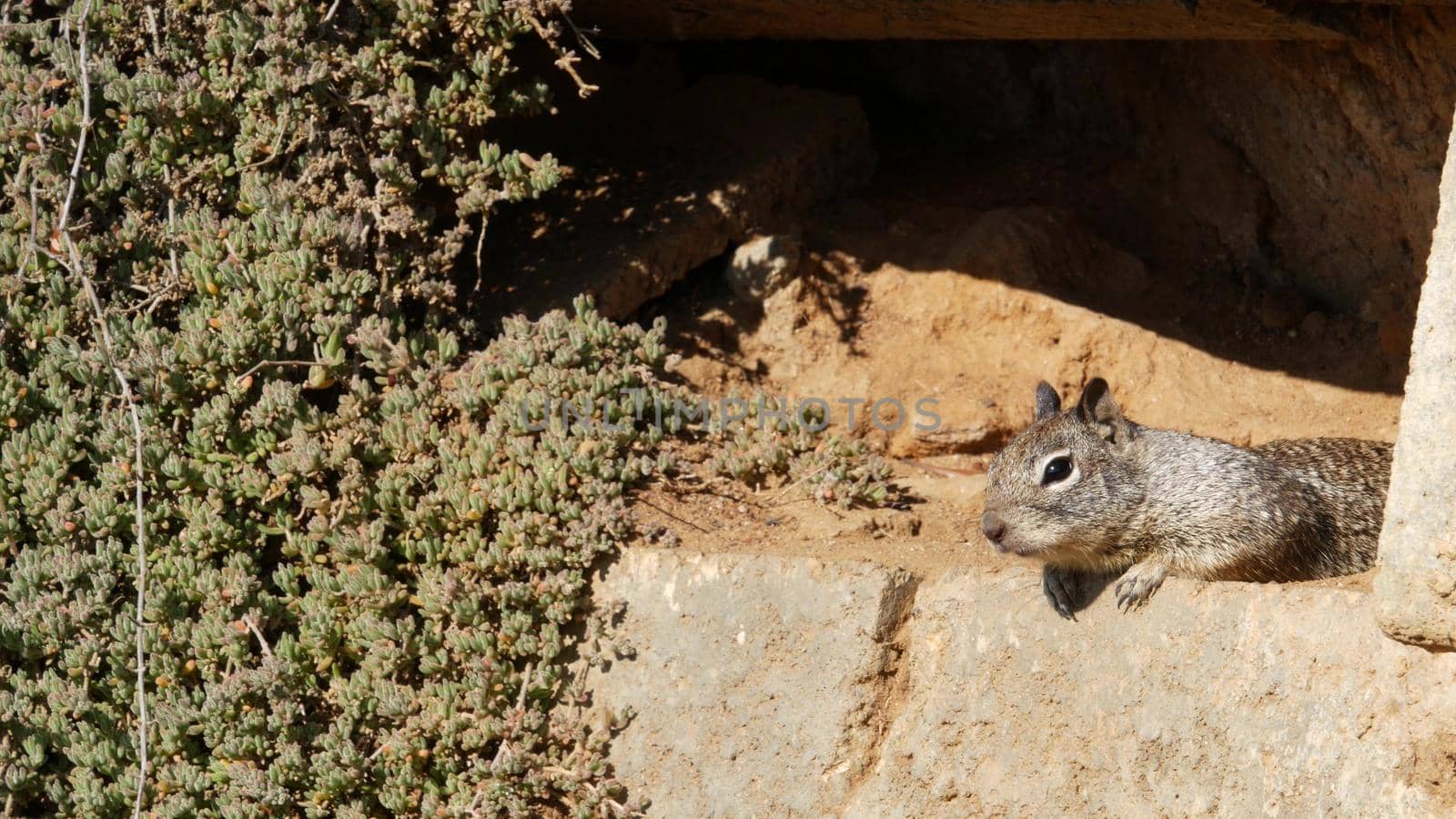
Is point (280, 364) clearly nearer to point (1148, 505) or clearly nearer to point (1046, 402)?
point (1046, 402)

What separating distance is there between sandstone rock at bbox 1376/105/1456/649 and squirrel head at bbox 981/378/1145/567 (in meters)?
1.00

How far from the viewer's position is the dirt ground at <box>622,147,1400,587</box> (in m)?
6.14

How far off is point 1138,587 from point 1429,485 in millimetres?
967

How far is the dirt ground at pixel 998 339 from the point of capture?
6141 mm

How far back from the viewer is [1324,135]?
19.9 ft

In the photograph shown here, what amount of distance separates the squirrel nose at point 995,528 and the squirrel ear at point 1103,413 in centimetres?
54

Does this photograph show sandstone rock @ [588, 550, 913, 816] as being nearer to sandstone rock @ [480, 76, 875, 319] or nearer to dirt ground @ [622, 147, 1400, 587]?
dirt ground @ [622, 147, 1400, 587]

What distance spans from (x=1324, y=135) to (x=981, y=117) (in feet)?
6.63

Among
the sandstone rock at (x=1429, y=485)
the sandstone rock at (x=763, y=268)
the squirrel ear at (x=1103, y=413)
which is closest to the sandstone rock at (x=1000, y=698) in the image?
the sandstone rock at (x=1429, y=485)

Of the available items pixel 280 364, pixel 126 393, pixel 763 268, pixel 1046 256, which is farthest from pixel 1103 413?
pixel 126 393

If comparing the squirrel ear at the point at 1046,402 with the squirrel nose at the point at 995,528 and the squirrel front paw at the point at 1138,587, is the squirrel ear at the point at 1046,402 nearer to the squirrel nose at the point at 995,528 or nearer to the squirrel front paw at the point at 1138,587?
the squirrel nose at the point at 995,528

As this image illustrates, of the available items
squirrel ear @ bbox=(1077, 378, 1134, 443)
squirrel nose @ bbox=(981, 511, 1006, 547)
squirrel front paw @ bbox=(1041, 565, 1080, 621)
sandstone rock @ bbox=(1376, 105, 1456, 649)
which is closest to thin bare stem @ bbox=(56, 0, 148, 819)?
squirrel nose @ bbox=(981, 511, 1006, 547)

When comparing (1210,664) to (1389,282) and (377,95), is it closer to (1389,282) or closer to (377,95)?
(1389,282)

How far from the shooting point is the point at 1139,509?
472 centimetres
